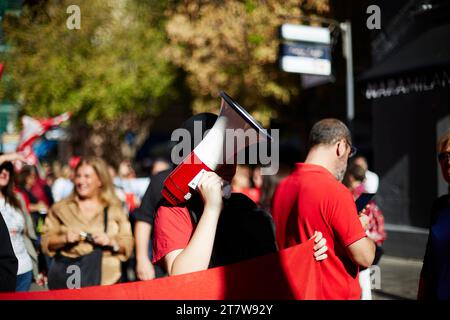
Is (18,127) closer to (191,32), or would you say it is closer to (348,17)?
(191,32)

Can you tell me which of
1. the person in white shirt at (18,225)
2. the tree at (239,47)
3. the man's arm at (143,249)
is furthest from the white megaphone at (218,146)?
the tree at (239,47)

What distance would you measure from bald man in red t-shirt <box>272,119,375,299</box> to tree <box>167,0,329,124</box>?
11.9 meters

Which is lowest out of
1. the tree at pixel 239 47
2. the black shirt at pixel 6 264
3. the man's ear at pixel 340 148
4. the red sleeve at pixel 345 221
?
the black shirt at pixel 6 264

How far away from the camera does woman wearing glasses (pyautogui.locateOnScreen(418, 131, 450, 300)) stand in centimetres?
297

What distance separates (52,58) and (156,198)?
1707 cm

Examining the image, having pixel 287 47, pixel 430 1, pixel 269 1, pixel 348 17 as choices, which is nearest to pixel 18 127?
pixel 269 1

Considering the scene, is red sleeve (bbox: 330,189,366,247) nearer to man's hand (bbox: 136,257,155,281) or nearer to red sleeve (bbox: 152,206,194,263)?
red sleeve (bbox: 152,206,194,263)

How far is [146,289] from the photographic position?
8.00 ft

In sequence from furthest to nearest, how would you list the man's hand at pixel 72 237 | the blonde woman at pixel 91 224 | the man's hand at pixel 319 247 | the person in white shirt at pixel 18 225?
the blonde woman at pixel 91 224 → the man's hand at pixel 72 237 → the person in white shirt at pixel 18 225 → the man's hand at pixel 319 247

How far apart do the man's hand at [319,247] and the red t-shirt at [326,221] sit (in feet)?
0.32

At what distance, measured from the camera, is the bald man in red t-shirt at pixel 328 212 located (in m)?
3.01

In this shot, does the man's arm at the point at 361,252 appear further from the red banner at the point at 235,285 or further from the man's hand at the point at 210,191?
the man's hand at the point at 210,191

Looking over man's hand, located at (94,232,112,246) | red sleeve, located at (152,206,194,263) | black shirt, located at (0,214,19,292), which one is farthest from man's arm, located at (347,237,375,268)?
man's hand, located at (94,232,112,246)

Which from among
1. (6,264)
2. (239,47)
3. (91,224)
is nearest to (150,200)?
(91,224)
